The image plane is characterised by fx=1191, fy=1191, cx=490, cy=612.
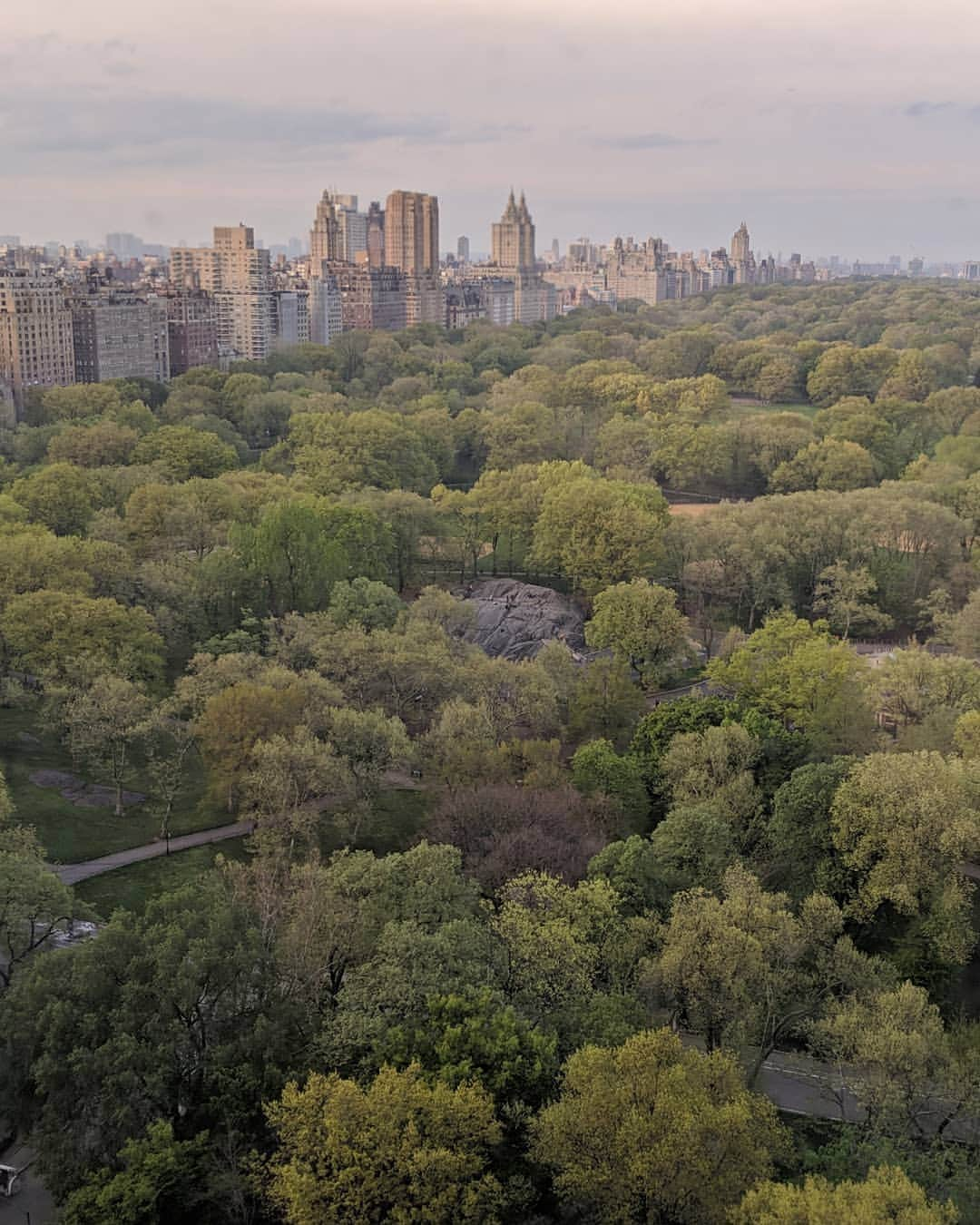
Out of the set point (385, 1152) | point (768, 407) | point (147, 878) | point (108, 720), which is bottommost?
point (147, 878)

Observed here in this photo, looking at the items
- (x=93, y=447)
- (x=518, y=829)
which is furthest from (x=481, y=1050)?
(x=93, y=447)

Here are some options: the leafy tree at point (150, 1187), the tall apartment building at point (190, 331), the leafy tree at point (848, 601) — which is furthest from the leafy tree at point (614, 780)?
the tall apartment building at point (190, 331)

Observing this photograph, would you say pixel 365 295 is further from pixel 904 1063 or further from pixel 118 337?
pixel 904 1063

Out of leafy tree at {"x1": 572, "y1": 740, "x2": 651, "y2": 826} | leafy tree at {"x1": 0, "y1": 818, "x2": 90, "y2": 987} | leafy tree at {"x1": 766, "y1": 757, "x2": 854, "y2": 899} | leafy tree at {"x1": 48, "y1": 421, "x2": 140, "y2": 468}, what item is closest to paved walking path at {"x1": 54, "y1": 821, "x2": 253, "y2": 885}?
leafy tree at {"x1": 0, "y1": 818, "x2": 90, "y2": 987}

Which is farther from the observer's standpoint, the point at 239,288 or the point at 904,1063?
the point at 239,288

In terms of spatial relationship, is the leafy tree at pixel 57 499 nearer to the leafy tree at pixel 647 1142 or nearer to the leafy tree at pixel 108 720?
the leafy tree at pixel 108 720
